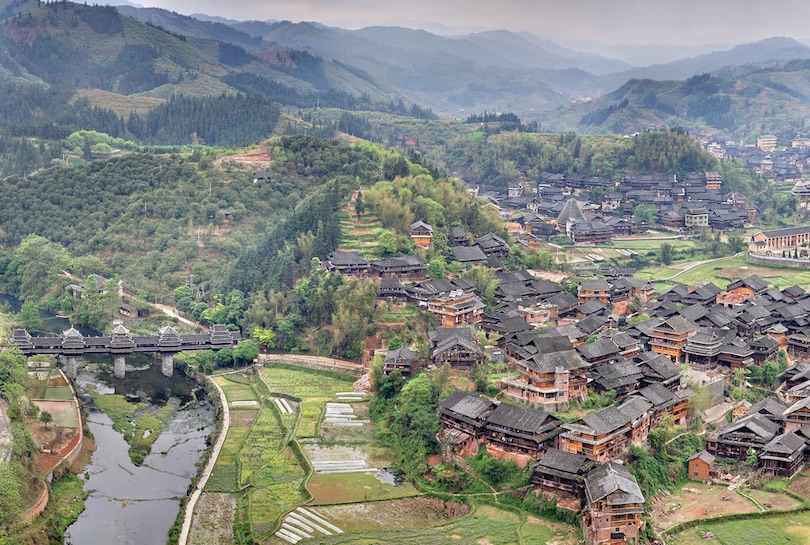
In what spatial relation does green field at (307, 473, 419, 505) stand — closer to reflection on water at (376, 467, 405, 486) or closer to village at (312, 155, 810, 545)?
A: reflection on water at (376, 467, 405, 486)

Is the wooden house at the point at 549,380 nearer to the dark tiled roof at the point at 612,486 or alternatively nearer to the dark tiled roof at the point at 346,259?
the dark tiled roof at the point at 612,486

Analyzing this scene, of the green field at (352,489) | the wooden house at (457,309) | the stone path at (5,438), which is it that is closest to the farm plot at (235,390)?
the wooden house at (457,309)

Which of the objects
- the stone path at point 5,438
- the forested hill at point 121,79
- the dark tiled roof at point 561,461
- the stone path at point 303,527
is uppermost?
the forested hill at point 121,79

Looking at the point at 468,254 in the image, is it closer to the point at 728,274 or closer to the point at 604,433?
the point at 728,274

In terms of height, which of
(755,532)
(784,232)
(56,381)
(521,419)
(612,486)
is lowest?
(56,381)

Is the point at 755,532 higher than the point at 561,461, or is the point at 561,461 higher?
the point at 561,461

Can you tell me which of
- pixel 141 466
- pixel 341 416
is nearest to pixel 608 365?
pixel 341 416

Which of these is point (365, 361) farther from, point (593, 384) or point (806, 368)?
point (806, 368)
